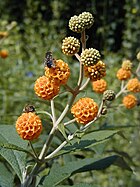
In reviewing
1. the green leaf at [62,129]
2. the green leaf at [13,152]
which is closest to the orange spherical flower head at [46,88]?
the green leaf at [62,129]

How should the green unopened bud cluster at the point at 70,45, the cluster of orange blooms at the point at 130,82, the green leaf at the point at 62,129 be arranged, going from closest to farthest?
the green leaf at the point at 62,129 < the green unopened bud cluster at the point at 70,45 < the cluster of orange blooms at the point at 130,82

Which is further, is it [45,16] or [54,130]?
[45,16]

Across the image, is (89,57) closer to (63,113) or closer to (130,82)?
(63,113)

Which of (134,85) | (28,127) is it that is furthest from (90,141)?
(134,85)

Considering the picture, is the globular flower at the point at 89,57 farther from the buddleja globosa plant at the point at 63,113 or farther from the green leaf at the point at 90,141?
the green leaf at the point at 90,141

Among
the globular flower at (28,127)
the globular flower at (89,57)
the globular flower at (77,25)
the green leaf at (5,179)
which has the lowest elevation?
the green leaf at (5,179)

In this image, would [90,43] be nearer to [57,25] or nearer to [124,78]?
[57,25]

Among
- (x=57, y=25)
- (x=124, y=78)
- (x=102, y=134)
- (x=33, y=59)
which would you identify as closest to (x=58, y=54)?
(x=33, y=59)
